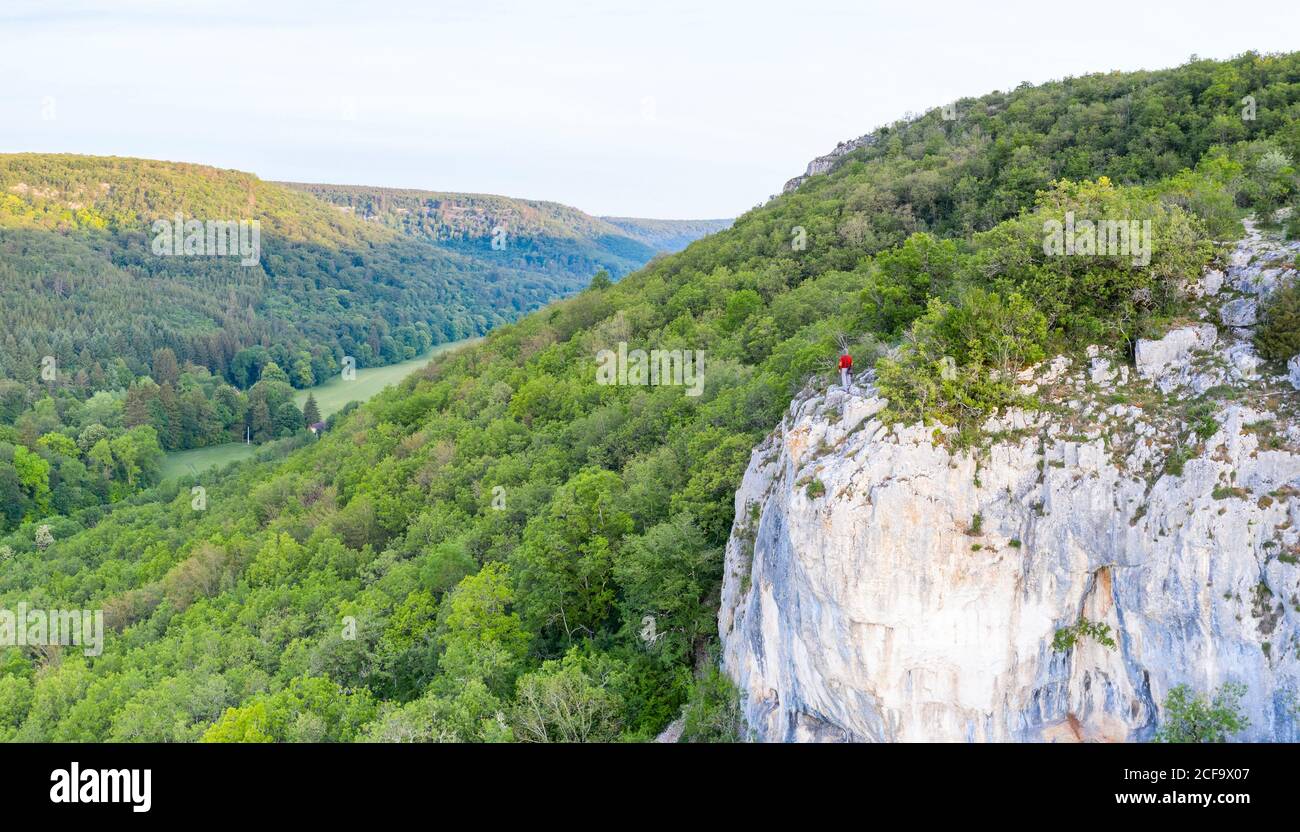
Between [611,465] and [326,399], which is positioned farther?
[326,399]

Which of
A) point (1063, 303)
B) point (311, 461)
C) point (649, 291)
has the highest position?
point (649, 291)

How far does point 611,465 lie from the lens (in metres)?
39.8

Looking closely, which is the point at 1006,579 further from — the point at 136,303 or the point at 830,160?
the point at 136,303

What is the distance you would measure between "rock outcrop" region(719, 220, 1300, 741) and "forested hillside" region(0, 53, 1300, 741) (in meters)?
1.35

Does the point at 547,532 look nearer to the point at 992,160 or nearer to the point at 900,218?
the point at 900,218

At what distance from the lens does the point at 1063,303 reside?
18.5 m

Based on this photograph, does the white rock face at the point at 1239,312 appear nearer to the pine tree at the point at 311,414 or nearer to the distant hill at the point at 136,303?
the pine tree at the point at 311,414

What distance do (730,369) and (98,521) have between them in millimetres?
74996

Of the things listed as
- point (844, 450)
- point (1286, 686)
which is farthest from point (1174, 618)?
point (844, 450)

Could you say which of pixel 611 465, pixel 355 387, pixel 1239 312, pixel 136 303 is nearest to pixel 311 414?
pixel 355 387

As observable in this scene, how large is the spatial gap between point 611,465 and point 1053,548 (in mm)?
26104

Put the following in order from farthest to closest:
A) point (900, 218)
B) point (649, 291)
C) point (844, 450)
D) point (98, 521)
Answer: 1. point (98, 521)
2. point (649, 291)
3. point (900, 218)
4. point (844, 450)

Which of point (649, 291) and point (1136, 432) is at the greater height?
point (649, 291)

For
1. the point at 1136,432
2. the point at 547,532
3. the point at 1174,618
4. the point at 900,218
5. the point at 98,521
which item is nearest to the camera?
the point at 1174,618
